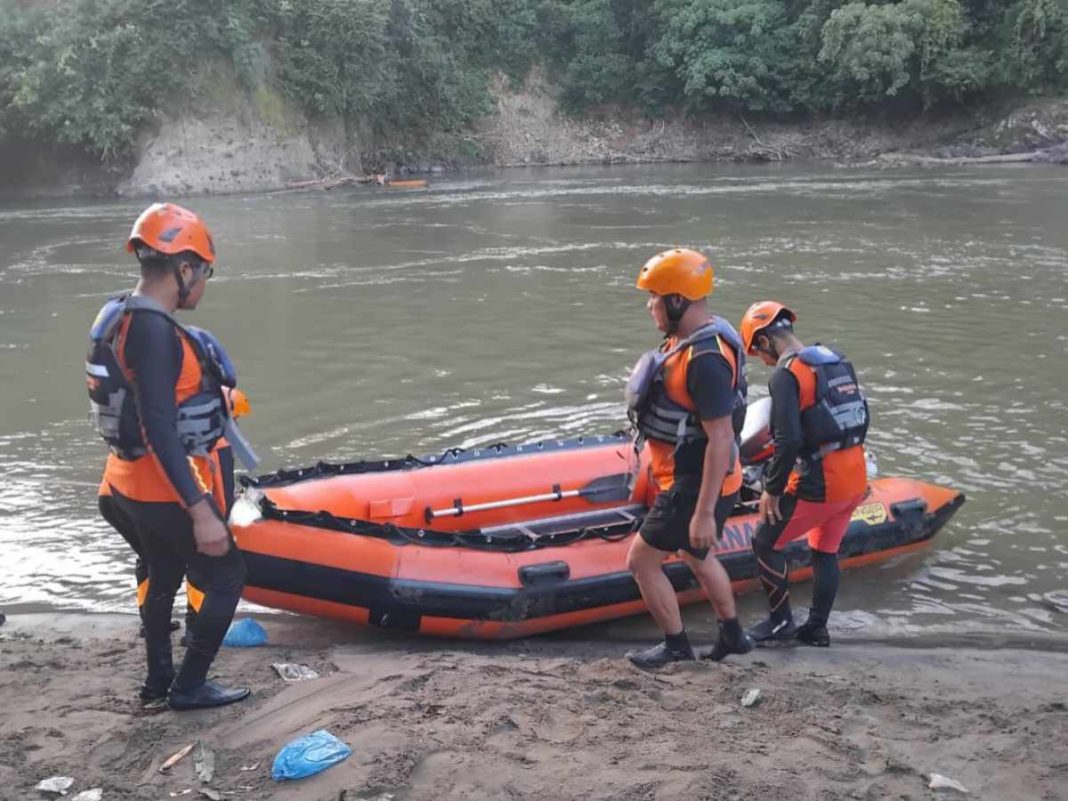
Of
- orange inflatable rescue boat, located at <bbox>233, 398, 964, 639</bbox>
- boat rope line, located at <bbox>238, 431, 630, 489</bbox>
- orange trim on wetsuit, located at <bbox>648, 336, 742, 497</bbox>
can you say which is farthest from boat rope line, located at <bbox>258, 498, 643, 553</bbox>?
orange trim on wetsuit, located at <bbox>648, 336, 742, 497</bbox>

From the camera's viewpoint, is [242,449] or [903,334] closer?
[242,449]

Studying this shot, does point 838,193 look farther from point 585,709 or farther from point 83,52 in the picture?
point 585,709

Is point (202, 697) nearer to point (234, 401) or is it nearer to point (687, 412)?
point (234, 401)

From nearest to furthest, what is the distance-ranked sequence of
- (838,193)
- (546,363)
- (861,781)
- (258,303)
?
(861,781) < (546,363) < (258,303) < (838,193)

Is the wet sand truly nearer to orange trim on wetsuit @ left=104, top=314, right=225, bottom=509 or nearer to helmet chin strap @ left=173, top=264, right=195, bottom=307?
orange trim on wetsuit @ left=104, top=314, right=225, bottom=509

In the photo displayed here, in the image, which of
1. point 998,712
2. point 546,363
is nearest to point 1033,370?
point 546,363

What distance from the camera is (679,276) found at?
3.46m

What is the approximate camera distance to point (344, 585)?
4.25m

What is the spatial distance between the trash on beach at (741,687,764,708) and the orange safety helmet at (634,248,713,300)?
52.6 inches

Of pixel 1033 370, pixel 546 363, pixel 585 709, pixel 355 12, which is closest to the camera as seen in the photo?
pixel 585 709

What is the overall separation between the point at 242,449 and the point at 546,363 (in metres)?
5.68

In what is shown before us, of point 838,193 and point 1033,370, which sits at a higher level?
point 838,193

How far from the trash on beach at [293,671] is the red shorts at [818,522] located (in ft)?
6.18

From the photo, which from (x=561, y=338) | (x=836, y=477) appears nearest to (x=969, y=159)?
(x=561, y=338)
